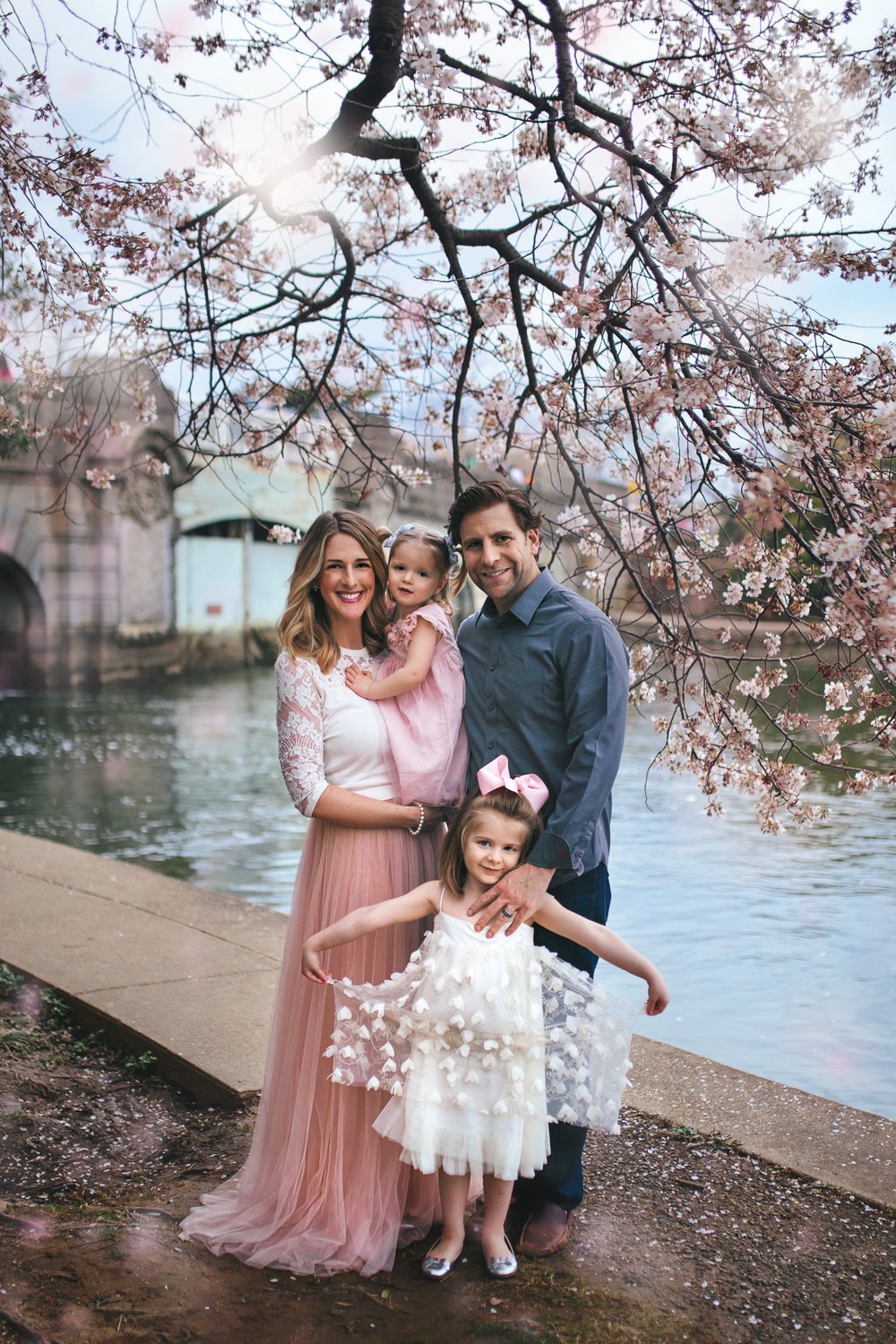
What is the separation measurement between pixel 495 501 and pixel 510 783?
0.63 m

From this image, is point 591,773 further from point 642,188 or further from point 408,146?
point 408,146

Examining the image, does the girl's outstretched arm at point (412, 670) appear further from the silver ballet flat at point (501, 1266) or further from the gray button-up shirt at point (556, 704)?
the silver ballet flat at point (501, 1266)

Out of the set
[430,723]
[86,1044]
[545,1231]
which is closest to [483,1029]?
[545,1231]

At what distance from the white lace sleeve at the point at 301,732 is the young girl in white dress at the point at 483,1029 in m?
0.33

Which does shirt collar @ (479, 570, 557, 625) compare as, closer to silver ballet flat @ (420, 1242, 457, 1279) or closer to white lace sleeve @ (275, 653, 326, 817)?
white lace sleeve @ (275, 653, 326, 817)

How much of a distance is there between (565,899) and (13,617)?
21.4 metres

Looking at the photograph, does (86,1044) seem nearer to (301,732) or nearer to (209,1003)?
(209,1003)

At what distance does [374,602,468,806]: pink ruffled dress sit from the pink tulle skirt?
137 millimetres

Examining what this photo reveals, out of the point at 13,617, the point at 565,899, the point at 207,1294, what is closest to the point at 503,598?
the point at 565,899

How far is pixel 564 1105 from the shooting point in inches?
97.0

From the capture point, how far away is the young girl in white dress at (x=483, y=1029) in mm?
2379

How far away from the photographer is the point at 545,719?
2.64 meters

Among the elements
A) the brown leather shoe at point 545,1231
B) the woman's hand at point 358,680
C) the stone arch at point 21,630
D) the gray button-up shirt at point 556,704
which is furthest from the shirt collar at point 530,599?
the stone arch at point 21,630

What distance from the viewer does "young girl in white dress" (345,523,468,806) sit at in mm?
2686
